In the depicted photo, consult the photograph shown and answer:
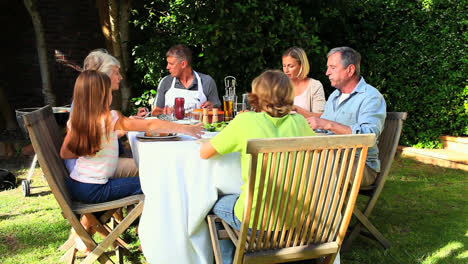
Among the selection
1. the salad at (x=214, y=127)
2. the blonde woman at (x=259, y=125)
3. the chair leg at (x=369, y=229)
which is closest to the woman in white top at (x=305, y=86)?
the chair leg at (x=369, y=229)

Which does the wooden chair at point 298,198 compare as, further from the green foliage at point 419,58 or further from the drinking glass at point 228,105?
the green foliage at point 419,58

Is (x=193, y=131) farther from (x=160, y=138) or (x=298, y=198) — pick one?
(x=298, y=198)

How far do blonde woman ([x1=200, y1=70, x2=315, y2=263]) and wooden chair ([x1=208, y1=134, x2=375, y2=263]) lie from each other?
131mm

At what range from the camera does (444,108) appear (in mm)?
6176

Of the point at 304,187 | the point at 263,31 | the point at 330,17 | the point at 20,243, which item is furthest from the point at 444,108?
the point at 20,243

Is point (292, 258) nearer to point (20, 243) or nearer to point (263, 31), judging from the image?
point (20, 243)

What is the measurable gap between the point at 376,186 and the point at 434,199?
179 centimetres

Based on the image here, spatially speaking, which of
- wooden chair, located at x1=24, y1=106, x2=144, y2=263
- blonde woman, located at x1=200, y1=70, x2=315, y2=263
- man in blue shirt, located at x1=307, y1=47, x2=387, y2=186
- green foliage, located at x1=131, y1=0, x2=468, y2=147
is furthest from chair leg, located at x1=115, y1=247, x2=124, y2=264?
green foliage, located at x1=131, y1=0, x2=468, y2=147

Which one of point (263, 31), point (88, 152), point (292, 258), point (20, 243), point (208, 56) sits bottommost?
point (20, 243)

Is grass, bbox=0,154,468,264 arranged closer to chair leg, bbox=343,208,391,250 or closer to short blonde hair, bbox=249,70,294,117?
chair leg, bbox=343,208,391,250

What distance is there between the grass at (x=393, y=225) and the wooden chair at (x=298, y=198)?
43.7 inches

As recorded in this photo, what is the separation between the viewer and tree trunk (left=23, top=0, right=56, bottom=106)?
265 inches

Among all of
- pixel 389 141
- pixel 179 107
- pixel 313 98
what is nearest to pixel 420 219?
pixel 389 141

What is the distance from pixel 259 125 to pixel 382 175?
1.49 m
